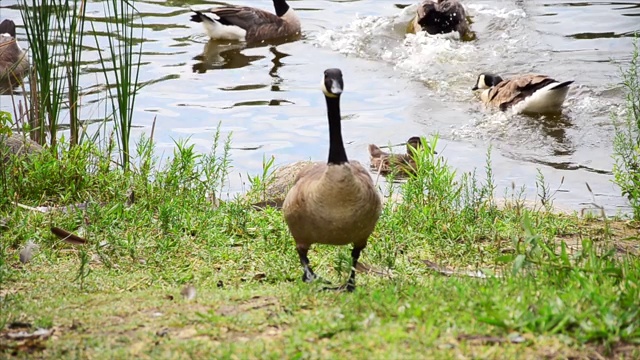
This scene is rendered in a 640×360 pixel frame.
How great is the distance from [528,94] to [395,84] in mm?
2216

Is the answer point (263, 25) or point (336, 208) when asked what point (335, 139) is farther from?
point (263, 25)

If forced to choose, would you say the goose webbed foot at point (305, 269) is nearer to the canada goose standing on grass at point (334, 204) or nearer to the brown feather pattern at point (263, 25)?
the canada goose standing on grass at point (334, 204)

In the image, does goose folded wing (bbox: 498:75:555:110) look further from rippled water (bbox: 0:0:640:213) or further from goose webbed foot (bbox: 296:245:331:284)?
goose webbed foot (bbox: 296:245:331:284)

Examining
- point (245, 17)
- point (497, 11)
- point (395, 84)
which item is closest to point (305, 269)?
point (395, 84)

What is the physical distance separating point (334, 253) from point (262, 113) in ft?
19.4

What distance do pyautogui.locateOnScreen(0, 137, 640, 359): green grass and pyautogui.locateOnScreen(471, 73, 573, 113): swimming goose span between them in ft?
15.7

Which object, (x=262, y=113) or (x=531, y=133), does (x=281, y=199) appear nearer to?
(x=262, y=113)

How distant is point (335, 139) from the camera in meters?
5.73

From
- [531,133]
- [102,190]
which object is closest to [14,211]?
[102,190]

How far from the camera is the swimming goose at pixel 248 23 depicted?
16141mm

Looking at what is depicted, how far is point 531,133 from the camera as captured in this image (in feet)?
40.0

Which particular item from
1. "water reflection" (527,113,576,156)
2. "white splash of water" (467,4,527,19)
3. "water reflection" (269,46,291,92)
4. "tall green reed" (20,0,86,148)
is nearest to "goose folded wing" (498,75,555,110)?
"water reflection" (527,113,576,156)

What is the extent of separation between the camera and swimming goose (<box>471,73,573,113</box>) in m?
12.4

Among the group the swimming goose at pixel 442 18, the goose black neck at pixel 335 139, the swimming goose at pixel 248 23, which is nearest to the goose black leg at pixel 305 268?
the goose black neck at pixel 335 139
